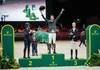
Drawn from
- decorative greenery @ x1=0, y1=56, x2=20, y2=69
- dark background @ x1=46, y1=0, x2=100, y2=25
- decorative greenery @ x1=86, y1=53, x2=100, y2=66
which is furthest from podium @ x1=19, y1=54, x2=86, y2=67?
dark background @ x1=46, y1=0, x2=100, y2=25

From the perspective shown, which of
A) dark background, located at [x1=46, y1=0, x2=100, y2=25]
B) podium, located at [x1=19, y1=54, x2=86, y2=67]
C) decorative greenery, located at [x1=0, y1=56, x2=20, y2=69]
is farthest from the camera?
dark background, located at [x1=46, y1=0, x2=100, y2=25]

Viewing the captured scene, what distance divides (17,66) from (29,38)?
5.33ft

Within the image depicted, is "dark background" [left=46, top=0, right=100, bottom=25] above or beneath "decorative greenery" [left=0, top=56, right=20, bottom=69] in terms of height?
above

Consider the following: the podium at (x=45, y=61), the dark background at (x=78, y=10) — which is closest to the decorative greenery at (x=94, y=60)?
the podium at (x=45, y=61)

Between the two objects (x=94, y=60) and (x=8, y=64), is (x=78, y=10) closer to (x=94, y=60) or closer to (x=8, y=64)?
(x=94, y=60)

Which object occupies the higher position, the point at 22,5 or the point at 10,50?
the point at 22,5

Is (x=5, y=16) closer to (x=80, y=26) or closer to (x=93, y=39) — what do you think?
(x=80, y=26)

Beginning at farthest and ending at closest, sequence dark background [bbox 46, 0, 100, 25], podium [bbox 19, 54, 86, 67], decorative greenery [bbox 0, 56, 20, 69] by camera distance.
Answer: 1. dark background [bbox 46, 0, 100, 25]
2. podium [bbox 19, 54, 86, 67]
3. decorative greenery [bbox 0, 56, 20, 69]

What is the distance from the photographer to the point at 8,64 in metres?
21.0

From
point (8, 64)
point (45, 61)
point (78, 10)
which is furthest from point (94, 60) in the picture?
point (78, 10)

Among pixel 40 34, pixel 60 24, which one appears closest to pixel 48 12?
pixel 60 24

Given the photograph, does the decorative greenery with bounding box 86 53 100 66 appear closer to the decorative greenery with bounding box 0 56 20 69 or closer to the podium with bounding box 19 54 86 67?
the podium with bounding box 19 54 86 67

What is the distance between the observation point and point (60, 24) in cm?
3906

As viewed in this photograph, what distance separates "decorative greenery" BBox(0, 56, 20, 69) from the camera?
820 inches
